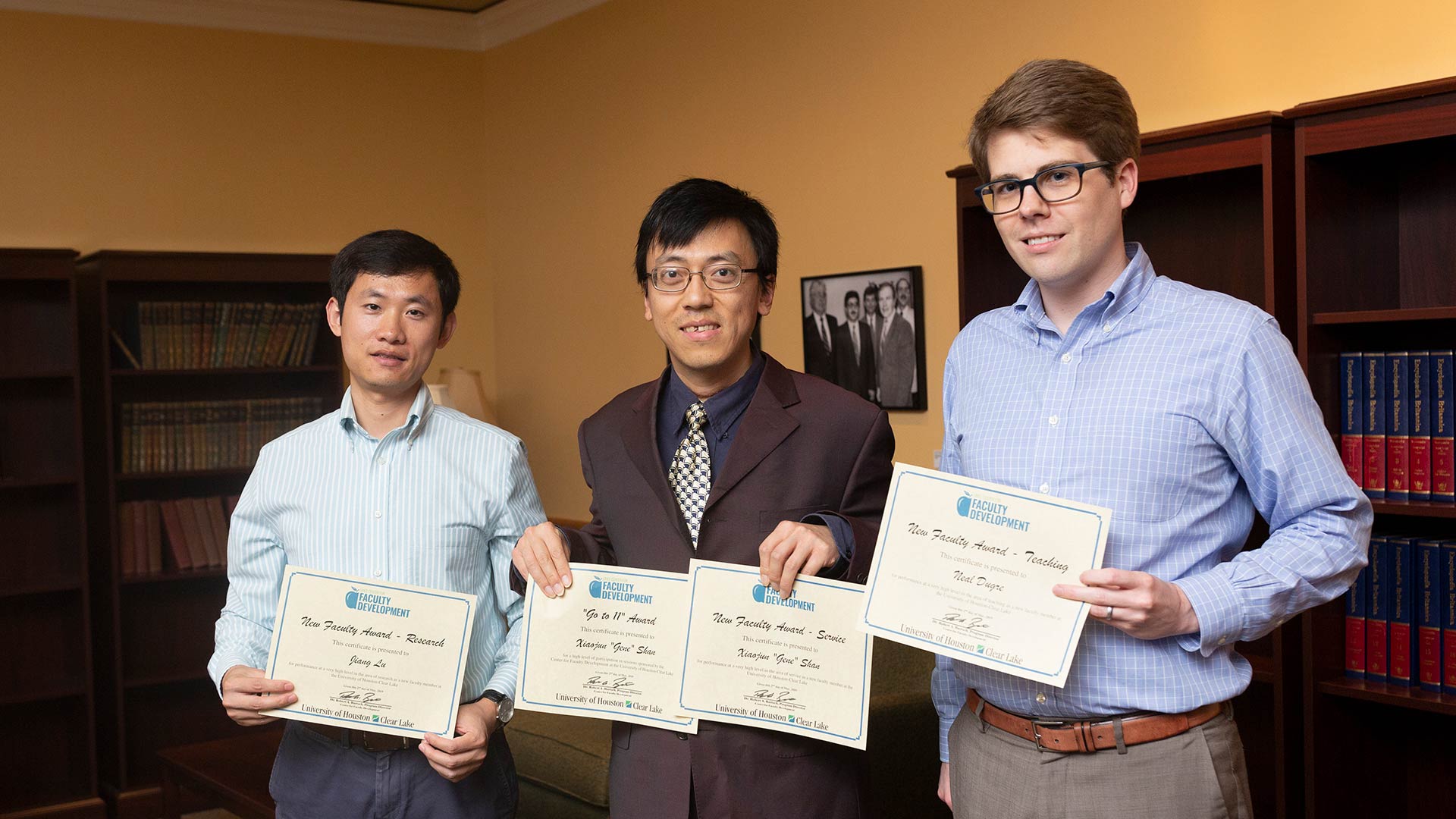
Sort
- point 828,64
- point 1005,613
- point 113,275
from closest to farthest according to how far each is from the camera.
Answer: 1. point 1005,613
2. point 828,64
3. point 113,275

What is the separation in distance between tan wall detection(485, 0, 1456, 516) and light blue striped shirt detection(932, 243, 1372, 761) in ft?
5.47

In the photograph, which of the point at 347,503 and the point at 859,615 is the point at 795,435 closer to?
the point at 859,615

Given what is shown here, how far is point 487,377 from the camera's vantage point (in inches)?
247

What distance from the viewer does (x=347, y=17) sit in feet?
18.8

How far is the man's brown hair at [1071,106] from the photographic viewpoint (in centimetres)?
153

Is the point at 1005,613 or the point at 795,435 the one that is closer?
the point at 1005,613

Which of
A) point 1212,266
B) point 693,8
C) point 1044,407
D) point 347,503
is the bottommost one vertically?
point 347,503

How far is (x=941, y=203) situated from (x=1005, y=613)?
8.38ft

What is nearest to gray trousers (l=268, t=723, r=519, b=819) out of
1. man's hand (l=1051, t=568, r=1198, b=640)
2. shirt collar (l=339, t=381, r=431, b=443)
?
shirt collar (l=339, t=381, r=431, b=443)

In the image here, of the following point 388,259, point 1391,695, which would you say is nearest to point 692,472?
point 388,259

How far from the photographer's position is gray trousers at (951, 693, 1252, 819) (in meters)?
1.49

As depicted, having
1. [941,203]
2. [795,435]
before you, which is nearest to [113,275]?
[941,203]

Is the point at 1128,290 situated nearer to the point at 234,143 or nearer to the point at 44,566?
the point at 44,566

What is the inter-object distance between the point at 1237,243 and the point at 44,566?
14.7 ft
